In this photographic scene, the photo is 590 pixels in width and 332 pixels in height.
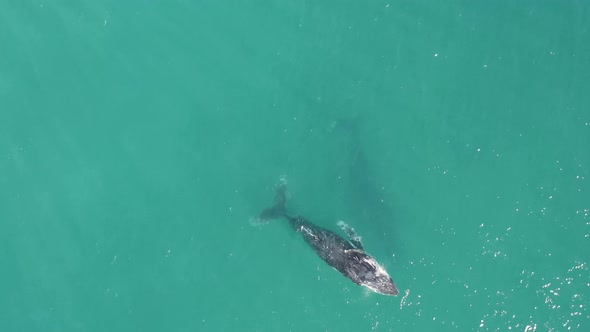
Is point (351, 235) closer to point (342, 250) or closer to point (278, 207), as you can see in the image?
point (342, 250)

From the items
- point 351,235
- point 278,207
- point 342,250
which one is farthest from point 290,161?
point 342,250

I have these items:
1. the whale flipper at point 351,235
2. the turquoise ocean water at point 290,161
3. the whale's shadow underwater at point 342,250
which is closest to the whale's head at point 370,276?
the whale's shadow underwater at point 342,250

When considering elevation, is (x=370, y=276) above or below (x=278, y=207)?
above

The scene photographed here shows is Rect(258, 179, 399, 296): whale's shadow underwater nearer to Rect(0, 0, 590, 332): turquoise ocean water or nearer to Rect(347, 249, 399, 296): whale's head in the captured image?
Rect(347, 249, 399, 296): whale's head

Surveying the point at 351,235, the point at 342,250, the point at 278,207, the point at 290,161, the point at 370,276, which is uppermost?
the point at 290,161

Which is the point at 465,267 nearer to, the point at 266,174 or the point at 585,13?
the point at 266,174

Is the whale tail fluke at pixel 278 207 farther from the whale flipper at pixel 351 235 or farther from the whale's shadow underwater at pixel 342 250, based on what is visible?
the whale flipper at pixel 351 235
